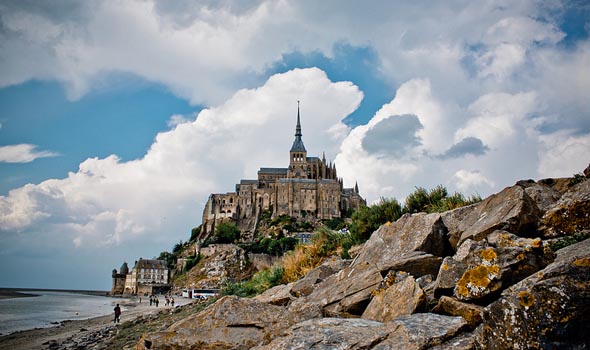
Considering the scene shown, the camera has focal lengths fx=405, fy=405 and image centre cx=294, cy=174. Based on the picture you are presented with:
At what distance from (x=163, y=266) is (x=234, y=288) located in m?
92.9

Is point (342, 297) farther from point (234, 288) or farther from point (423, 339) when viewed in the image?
point (234, 288)

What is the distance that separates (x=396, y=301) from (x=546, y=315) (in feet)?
8.22

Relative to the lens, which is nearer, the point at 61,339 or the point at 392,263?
the point at 392,263

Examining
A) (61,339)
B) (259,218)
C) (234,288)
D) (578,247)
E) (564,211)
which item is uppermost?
(259,218)

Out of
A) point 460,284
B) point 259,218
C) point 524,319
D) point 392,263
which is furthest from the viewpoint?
point 259,218

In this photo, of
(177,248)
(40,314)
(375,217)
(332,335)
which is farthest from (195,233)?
(332,335)

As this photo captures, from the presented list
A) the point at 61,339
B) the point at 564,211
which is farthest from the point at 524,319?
the point at 61,339

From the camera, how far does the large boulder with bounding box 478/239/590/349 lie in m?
3.79

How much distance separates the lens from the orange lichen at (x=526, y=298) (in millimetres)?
3941

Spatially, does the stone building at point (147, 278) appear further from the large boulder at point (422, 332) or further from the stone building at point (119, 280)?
the large boulder at point (422, 332)

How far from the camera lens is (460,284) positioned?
17.9ft

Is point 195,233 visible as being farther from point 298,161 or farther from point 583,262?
point 583,262

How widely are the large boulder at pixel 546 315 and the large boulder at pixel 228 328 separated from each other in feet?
10.4

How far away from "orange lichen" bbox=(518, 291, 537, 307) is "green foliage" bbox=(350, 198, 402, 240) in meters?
11.9
